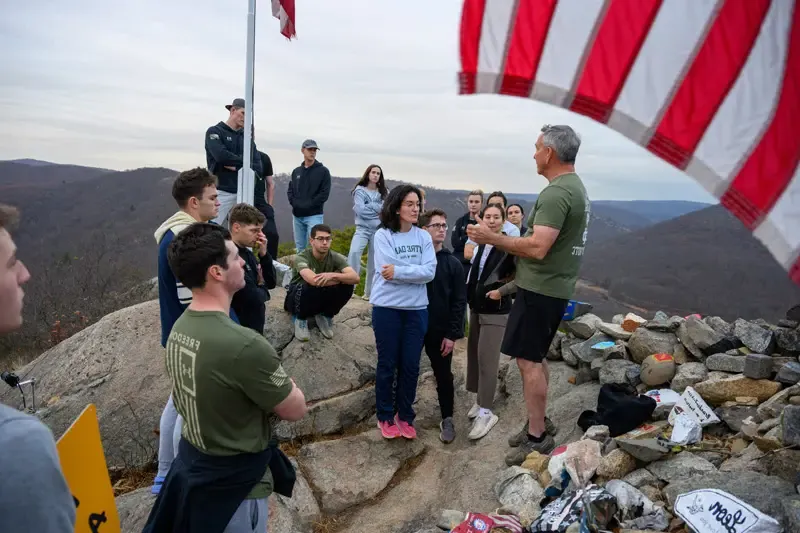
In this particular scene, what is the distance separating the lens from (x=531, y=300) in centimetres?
382

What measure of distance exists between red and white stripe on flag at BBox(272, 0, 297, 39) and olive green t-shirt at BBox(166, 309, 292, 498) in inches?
223

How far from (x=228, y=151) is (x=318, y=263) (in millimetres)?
1872

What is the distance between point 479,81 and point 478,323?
296 cm

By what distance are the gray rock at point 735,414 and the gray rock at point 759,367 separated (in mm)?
338

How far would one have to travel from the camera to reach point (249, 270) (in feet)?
12.8

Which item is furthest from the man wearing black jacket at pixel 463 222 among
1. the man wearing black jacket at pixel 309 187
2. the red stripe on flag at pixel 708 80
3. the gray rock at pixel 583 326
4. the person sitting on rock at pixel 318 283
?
the red stripe on flag at pixel 708 80

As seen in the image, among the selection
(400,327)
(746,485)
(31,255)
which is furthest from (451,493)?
(31,255)

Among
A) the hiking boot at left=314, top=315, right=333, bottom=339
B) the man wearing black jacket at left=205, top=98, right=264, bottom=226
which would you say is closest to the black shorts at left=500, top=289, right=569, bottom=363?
the hiking boot at left=314, top=315, right=333, bottom=339

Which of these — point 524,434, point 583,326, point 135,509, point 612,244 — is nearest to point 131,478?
point 135,509

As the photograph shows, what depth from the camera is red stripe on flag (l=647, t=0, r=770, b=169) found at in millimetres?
2043

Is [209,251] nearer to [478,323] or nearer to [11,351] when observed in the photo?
[478,323]

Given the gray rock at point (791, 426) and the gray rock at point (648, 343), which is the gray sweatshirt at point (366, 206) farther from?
the gray rock at point (791, 426)

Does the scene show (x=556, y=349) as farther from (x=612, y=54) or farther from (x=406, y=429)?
(x=612, y=54)

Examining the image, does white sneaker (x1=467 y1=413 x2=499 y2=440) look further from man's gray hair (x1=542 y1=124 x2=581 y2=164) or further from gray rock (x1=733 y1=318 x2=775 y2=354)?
man's gray hair (x1=542 y1=124 x2=581 y2=164)
